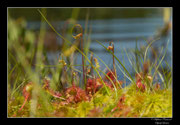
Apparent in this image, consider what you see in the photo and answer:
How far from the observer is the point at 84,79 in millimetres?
1427

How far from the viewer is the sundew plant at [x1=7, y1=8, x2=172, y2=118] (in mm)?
1271

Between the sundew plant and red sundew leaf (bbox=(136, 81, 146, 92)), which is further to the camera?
red sundew leaf (bbox=(136, 81, 146, 92))

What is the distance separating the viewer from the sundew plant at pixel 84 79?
4.17 feet

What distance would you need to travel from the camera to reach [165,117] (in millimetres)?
1262

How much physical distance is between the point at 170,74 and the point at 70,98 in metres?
0.62

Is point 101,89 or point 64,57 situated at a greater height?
point 64,57

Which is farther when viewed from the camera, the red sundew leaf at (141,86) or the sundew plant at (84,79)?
the red sundew leaf at (141,86)
